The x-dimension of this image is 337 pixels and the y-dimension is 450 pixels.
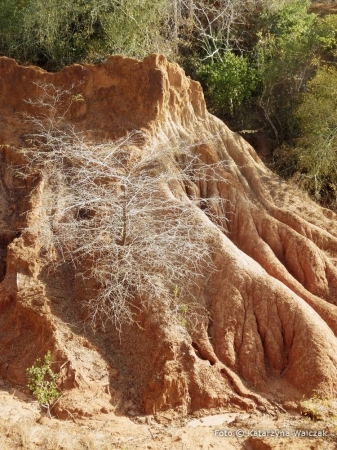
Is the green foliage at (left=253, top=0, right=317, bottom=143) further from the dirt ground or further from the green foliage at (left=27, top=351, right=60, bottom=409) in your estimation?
the green foliage at (left=27, top=351, right=60, bottom=409)

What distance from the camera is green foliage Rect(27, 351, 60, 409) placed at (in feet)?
26.5

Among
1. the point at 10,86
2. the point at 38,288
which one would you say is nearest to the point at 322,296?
the point at 38,288

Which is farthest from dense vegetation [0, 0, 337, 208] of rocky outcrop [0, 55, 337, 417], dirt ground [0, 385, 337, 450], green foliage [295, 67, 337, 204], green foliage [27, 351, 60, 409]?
green foliage [27, 351, 60, 409]

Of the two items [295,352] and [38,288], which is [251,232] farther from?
[38,288]

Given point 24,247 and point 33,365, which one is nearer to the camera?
point 33,365

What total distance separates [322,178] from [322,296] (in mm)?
4283

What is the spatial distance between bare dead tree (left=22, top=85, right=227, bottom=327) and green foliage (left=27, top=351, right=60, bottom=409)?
3.86 ft

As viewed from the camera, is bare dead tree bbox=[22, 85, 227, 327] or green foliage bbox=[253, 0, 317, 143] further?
green foliage bbox=[253, 0, 317, 143]

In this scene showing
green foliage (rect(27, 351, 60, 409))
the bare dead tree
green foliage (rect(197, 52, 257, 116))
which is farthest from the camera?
green foliage (rect(197, 52, 257, 116))

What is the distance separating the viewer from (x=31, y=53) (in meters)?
15.4

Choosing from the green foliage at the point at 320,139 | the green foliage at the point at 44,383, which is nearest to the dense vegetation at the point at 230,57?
the green foliage at the point at 320,139

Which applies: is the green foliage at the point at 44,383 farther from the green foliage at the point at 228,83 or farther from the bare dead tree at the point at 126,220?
the green foliage at the point at 228,83

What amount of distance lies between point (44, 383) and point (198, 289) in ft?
10.3

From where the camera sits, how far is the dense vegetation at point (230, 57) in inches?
538
